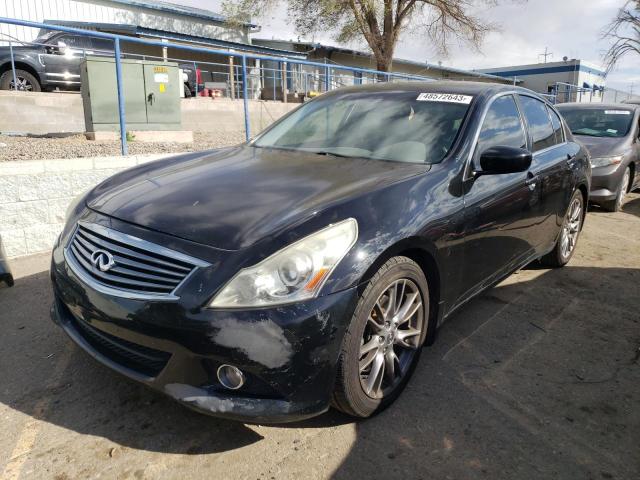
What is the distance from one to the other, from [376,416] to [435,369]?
0.62 m

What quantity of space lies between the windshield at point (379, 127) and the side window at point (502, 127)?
0.61ft

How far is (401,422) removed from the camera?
2430 millimetres

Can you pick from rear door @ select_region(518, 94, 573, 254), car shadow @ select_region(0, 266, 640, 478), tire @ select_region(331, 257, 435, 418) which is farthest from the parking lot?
rear door @ select_region(518, 94, 573, 254)

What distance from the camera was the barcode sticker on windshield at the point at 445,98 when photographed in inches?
129

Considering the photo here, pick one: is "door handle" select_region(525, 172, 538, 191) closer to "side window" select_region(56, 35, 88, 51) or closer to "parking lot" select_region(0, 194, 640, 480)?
"parking lot" select_region(0, 194, 640, 480)

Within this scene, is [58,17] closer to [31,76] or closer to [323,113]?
[31,76]

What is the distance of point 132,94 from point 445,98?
7.02 meters

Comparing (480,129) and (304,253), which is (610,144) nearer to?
(480,129)

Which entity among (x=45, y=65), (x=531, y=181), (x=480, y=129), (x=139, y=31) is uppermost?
(x=139, y=31)

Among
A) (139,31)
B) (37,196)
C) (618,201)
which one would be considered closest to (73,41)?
(139,31)

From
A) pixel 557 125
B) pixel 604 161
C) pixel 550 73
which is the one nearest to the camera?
pixel 557 125

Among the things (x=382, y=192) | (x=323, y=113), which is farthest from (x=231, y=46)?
(x=382, y=192)

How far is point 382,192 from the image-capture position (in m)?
2.43

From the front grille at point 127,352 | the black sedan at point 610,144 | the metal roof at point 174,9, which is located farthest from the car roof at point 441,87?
the metal roof at point 174,9
